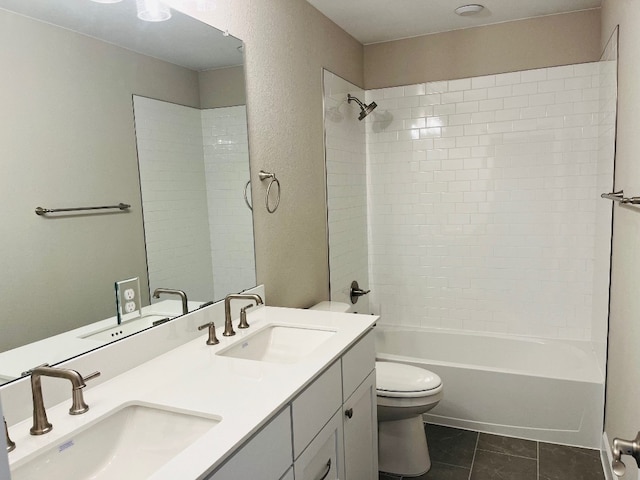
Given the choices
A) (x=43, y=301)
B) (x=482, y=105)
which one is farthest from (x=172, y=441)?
(x=482, y=105)

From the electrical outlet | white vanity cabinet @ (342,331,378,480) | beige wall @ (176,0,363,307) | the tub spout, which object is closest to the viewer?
the tub spout

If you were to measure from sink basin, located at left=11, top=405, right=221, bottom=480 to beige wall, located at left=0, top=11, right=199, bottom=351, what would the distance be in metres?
0.32

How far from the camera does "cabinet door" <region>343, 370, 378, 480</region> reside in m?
1.88

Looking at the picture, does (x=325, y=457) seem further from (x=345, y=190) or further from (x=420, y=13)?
(x=420, y=13)

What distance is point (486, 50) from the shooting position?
3.35m

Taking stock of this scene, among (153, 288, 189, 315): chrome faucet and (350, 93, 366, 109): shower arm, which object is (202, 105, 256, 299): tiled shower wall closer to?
(153, 288, 189, 315): chrome faucet

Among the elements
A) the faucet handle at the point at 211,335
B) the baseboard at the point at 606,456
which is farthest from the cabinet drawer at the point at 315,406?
the baseboard at the point at 606,456

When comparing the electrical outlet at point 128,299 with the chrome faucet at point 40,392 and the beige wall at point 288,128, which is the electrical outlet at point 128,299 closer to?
the chrome faucet at point 40,392

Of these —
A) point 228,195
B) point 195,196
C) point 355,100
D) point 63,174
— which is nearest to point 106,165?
point 63,174

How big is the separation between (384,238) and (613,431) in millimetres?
1951

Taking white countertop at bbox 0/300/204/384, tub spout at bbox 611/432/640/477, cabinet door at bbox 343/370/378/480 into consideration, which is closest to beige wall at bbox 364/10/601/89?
cabinet door at bbox 343/370/378/480

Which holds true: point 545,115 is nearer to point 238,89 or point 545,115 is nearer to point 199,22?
point 238,89

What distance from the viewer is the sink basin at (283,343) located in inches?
77.5

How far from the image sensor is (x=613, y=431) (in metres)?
2.35
